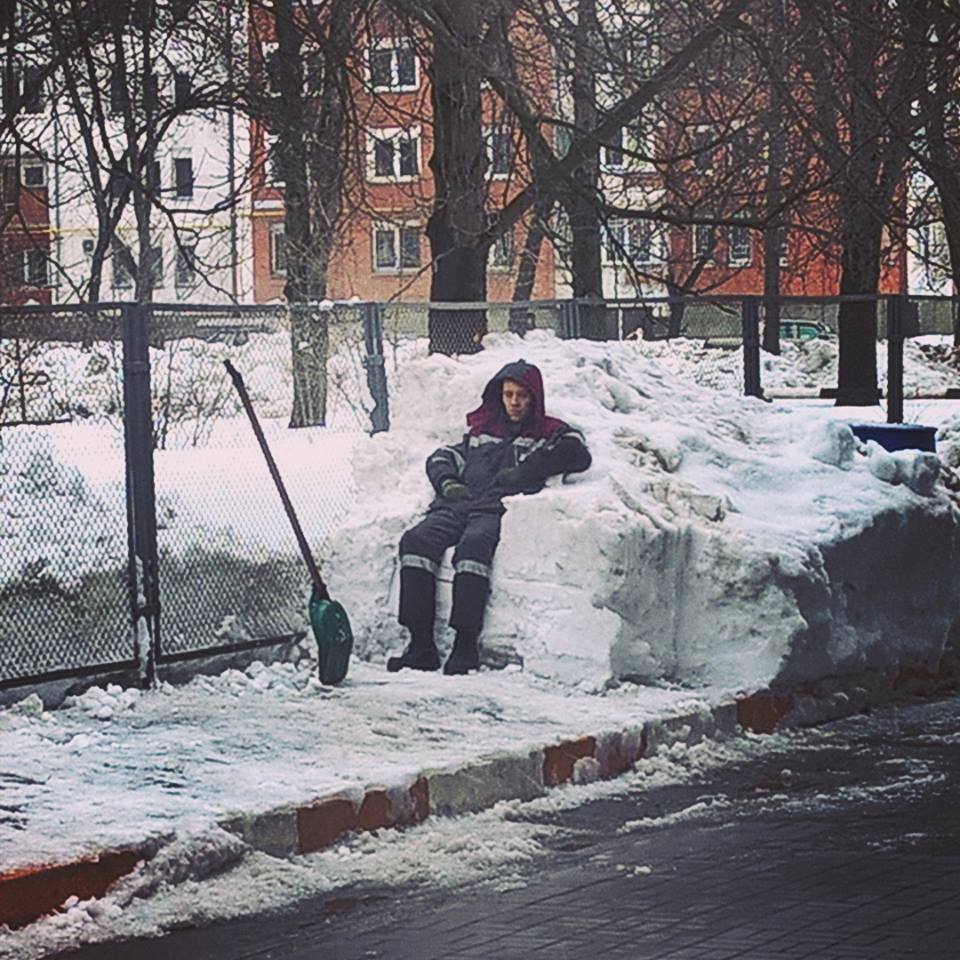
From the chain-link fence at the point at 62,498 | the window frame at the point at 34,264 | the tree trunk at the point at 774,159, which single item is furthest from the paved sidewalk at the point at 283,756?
the window frame at the point at 34,264

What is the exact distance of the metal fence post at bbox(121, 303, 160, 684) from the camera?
10484 millimetres

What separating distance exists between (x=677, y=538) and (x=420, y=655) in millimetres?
1352

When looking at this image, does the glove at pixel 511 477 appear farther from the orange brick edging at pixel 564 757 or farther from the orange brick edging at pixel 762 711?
the orange brick edging at pixel 564 757

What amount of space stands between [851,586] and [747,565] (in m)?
0.99

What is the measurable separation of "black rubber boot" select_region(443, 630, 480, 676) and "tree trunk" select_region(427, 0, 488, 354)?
4138 mm

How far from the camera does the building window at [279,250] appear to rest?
26906mm

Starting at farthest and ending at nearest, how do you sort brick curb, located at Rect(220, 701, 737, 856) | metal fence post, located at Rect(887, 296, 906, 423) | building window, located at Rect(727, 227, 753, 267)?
building window, located at Rect(727, 227, 753, 267) → metal fence post, located at Rect(887, 296, 906, 423) → brick curb, located at Rect(220, 701, 737, 856)

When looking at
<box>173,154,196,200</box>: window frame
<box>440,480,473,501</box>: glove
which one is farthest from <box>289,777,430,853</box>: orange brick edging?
<box>173,154,196,200</box>: window frame

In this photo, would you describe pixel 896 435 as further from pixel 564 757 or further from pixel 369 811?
pixel 369 811

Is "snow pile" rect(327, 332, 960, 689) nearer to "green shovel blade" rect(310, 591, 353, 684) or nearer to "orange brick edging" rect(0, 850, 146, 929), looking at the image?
"green shovel blade" rect(310, 591, 353, 684)

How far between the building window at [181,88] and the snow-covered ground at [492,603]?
12.3ft

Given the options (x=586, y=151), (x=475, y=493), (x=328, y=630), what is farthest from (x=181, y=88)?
(x=328, y=630)

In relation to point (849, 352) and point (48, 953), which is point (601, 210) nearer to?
point (48, 953)

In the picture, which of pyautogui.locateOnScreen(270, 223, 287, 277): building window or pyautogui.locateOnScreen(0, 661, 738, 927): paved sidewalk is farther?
pyautogui.locateOnScreen(270, 223, 287, 277): building window
